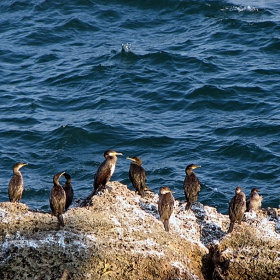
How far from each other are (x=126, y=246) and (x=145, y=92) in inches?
645

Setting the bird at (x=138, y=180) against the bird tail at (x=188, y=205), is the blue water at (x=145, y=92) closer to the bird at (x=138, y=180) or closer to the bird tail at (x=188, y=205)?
→ the bird at (x=138, y=180)

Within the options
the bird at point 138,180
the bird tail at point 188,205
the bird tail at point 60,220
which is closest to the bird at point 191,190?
the bird tail at point 188,205

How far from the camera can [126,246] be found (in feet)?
42.0

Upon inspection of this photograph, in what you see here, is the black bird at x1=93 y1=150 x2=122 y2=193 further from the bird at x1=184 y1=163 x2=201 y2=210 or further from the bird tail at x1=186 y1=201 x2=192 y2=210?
the bird tail at x1=186 y1=201 x2=192 y2=210

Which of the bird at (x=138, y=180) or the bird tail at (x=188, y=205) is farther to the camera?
the bird at (x=138, y=180)

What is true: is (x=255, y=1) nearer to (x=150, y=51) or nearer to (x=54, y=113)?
(x=150, y=51)

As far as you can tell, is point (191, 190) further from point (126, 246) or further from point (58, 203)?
point (58, 203)

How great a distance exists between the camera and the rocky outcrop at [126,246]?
40.2 ft

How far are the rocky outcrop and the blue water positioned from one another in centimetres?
642

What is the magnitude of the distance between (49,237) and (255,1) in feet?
88.8

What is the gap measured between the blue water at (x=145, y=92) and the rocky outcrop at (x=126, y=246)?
6422 millimetres

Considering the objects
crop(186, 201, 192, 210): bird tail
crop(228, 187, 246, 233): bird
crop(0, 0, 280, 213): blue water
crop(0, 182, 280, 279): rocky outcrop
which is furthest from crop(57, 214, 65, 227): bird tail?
crop(0, 0, 280, 213): blue water

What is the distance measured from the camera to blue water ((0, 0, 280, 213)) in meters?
22.9

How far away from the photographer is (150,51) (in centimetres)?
3222
